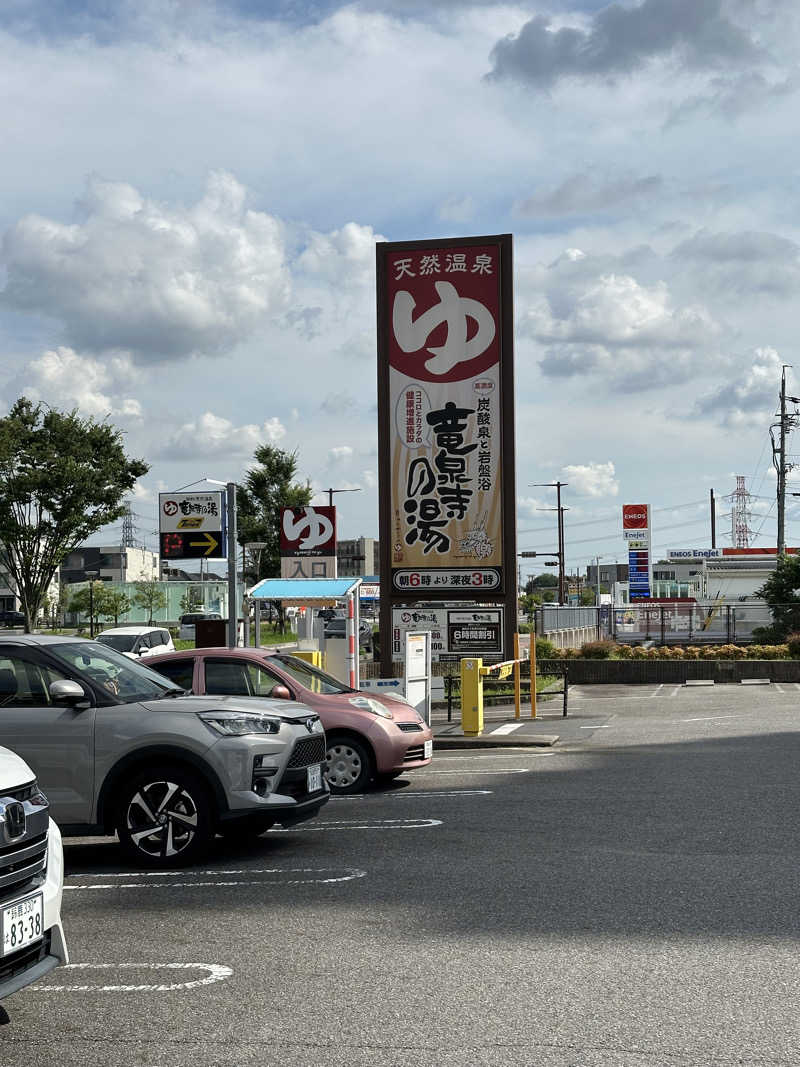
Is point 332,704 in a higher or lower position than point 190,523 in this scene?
lower

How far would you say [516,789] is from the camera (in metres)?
Answer: 12.8

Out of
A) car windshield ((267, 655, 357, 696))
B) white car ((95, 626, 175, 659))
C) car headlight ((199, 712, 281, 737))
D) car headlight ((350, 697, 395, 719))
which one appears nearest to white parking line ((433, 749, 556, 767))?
car headlight ((350, 697, 395, 719))

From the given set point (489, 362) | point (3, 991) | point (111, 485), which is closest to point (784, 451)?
point (111, 485)

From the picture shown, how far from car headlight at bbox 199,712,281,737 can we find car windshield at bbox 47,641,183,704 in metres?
0.66

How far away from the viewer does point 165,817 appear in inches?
348

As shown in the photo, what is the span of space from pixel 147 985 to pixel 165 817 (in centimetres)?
298

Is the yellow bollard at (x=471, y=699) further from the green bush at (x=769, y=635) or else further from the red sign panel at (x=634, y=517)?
the red sign panel at (x=634, y=517)

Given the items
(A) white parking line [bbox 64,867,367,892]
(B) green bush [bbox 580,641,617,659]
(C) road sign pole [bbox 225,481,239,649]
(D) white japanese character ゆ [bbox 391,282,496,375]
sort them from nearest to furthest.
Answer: (A) white parking line [bbox 64,867,367,892]
(C) road sign pole [bbox 225,481,239,649]
(D) white japanese character ゆ [bbox 391,282,496,375]
(B) green bush [bbox 580,641,617,659]

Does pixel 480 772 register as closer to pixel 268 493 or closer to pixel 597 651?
pixel 597 651

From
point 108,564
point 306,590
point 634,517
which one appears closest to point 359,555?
point 108,564

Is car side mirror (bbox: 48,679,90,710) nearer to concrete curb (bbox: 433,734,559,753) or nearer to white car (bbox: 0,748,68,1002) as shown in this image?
white car (bbox: 0,748,68,1002)

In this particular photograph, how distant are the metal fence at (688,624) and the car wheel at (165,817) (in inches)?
1247

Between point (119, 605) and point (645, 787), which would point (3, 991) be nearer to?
point (645, 787)

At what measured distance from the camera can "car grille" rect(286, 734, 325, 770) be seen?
9.05 m
